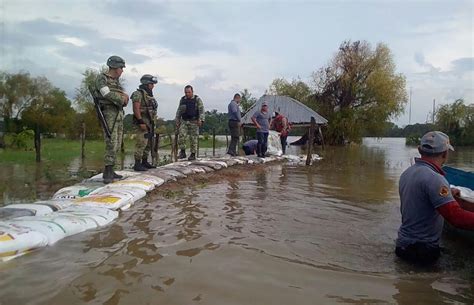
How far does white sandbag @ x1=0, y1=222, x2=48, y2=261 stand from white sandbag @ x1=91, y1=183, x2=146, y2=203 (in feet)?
5.44

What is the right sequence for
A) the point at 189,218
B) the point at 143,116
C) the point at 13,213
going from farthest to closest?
the point at 143,116
the point at 189,218
the point at 13,213

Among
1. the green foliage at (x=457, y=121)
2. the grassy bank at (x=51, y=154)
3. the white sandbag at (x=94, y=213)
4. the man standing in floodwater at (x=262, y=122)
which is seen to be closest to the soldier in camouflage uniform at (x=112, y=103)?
the white sandbag at (x=94, y=213)

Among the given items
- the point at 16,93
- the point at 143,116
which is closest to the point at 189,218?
the point at 143,116

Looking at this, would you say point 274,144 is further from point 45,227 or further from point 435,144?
point 45,227

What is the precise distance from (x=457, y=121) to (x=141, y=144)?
4076cm

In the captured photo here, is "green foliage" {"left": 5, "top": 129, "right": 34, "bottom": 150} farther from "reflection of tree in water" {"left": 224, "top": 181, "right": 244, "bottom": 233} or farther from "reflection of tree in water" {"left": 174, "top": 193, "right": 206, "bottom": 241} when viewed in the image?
"reflection of tree in water" {"left": 174, "top": 193, "right": 206, "bottom": 241}

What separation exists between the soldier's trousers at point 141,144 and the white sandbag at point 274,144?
24.3 feet

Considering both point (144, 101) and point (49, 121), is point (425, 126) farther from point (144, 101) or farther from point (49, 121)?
point (144, 101)

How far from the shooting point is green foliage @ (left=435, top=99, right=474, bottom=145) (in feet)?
127

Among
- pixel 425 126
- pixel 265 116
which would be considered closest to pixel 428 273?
pixel 265 116

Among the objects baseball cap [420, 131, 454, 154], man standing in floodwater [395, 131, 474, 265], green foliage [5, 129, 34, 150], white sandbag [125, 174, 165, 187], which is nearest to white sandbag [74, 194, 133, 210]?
white sandbag [125, 174, 165, 187]

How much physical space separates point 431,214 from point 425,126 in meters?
45.1

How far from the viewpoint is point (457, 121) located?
40.1 metres

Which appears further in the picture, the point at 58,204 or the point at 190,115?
the point at 190,115
